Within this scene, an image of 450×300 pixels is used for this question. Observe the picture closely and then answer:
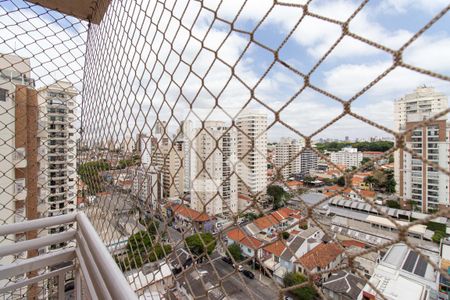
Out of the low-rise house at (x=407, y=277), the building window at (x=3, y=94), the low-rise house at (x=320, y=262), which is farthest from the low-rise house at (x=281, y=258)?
the building window at (x=3, y=94)

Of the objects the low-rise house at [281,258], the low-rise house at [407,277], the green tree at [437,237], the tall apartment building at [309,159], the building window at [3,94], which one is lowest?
the low-rise house at [407,277]

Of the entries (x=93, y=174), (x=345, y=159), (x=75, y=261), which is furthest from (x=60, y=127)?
(x=345, y=159)

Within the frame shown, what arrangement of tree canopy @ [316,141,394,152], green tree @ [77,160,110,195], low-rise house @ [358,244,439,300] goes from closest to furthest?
tree canopy @ [316,141,394,152] < green tree @ [77,160,110,195] < low-rise house @ [358,244,439,300]

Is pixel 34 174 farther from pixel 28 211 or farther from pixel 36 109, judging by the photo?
pixel 36 109

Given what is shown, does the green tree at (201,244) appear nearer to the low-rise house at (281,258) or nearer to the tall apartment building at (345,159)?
the low-rise house at (281,258)

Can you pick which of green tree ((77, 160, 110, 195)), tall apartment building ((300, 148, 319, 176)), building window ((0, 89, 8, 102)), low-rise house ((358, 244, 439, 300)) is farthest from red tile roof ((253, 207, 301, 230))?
building window ((0, 89, 8, 102))

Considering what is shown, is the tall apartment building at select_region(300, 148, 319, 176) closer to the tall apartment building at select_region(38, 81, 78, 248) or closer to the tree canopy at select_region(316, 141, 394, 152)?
the tree canopy at select_region(316, 141, 394, 152)

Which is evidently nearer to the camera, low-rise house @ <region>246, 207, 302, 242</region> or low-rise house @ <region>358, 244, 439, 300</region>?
low-rise house @ <region>246, 207, 302, 242</region>

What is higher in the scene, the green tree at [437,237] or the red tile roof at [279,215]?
the red tile roof at [279,215]

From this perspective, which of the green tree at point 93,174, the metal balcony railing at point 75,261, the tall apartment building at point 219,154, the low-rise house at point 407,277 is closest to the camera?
the metal balcony railing at point 75,261

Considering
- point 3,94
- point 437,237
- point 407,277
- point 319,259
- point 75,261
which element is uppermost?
point 3,94

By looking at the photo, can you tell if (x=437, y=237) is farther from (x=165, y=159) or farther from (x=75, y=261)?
(x=75, y=261)

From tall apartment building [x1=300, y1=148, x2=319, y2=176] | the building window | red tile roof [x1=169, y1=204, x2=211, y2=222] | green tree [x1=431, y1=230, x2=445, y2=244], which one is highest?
the building window
